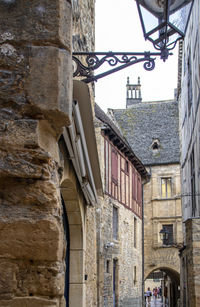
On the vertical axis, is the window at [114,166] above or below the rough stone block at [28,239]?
above

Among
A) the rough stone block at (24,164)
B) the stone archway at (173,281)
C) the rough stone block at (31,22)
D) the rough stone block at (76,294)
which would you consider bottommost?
the stone archway at (173,281)

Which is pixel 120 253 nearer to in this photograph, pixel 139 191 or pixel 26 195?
pixel 139 191

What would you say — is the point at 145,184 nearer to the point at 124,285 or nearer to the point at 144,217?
the point at 144,217

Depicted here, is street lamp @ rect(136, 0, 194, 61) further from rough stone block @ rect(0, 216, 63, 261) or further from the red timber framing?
the red timber framing

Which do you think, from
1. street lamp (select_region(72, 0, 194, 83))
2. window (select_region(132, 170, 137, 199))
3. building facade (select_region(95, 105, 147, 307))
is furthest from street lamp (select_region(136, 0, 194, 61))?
window (select_region(132, 170, 137, 199))

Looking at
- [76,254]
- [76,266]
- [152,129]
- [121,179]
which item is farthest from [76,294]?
[152,129]

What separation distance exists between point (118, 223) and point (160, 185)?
8814 mm

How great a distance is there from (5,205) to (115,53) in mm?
2481

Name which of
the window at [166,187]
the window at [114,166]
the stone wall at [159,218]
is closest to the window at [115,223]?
the window at [114,166]

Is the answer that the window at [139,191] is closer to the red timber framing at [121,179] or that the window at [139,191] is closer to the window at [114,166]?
the red timber framing at [121,179]

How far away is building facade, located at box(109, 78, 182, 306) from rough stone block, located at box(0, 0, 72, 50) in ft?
71.4

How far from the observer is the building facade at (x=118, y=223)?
15766 mm

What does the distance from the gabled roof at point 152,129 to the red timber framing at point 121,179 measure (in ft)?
12.6

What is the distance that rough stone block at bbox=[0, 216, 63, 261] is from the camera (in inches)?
91.4
